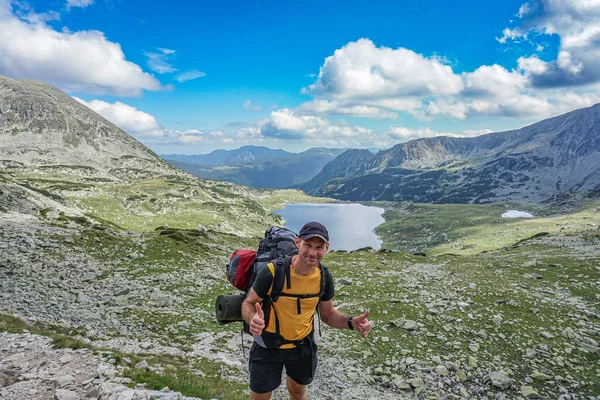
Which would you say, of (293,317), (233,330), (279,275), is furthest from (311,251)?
(233,330)

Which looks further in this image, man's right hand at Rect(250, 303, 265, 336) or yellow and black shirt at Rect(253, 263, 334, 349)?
yellow and black shirt at Rect(253, 263, 334, 349)

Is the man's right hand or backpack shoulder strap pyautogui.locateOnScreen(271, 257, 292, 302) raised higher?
backpack shoulder strap pyautogui.locateOnScreen(271, 257, 292, 302)

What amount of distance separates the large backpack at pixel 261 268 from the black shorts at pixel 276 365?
33 cm

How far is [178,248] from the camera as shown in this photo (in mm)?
33281

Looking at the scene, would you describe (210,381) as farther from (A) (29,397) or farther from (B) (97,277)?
(B) (97,277)

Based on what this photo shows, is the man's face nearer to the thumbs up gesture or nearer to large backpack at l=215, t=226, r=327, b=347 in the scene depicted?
large backpack at l=215, t=226, r=327, b=347

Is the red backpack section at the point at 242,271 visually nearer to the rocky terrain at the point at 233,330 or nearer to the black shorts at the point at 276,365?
the black shorts at the point at 276,365

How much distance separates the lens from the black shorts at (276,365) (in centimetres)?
626

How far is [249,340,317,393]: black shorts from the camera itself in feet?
20.5

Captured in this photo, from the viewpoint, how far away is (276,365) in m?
6.37

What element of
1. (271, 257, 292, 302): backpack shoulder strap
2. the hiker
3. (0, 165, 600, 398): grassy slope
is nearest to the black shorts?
the hiker

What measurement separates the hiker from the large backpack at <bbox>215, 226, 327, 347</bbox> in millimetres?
56

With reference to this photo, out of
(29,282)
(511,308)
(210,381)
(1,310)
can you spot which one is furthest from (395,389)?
(29,282)

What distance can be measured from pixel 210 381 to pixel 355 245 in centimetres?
14953
